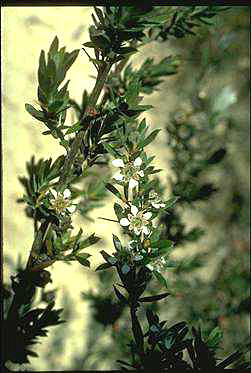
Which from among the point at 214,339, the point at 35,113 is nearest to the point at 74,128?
the point at 35,113

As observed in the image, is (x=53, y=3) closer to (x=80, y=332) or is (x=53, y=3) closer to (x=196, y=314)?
(x=196, y=314)

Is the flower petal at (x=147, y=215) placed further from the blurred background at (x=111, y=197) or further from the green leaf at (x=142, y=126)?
the blurred background at (x=111, y=197)

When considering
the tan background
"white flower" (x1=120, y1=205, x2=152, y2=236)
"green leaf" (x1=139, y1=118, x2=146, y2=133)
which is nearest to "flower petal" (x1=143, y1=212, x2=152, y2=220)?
"white flower" (x1=120, y1=205, x2=152, y2=236)

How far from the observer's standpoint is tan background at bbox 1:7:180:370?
204 cm

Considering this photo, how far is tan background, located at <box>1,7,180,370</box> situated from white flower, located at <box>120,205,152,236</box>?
1305 mm

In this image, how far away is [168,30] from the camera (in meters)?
0.98

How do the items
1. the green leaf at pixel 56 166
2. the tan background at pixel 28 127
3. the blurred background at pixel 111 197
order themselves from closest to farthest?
the green leaf at pixel 56 166, the blurred background at pixel 111 197, the tan background at pixel 28 127

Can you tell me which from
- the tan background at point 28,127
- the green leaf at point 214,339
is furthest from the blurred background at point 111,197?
the green leaf at point 214,339

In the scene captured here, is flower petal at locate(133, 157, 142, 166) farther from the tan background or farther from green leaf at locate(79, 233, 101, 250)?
the tan background

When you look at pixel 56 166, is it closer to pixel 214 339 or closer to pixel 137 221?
pixel 137 221

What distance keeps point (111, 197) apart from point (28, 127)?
413mm

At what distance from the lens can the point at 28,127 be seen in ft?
6.88

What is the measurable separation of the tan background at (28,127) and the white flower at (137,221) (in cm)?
131

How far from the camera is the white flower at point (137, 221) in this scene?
724 mm
